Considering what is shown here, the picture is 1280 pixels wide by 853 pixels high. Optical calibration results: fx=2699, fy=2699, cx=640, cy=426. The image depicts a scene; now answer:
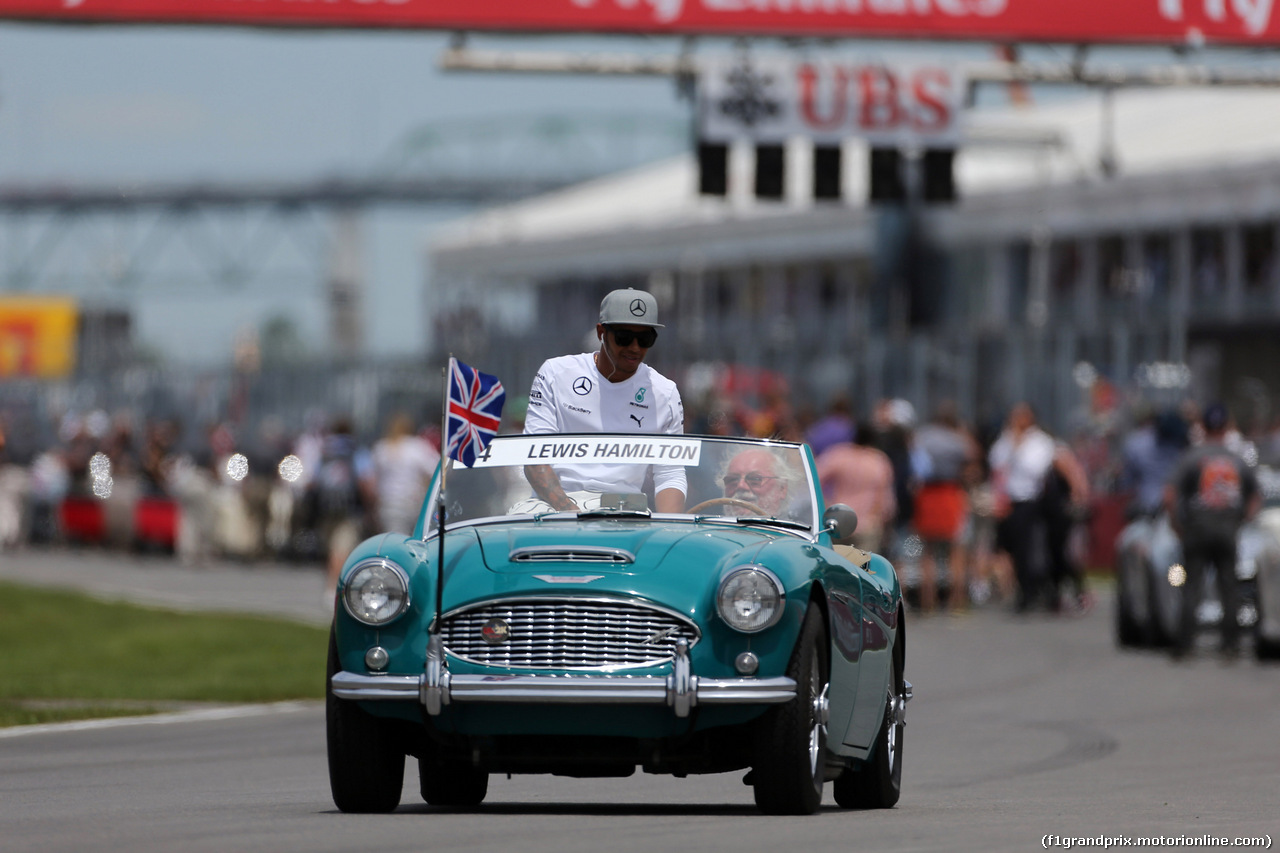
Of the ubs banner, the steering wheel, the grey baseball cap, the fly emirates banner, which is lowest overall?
the steering wheel

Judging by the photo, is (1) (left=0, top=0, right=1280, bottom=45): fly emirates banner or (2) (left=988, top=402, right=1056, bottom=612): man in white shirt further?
(2) (left=988, top=402, right=1056, bottom=612): man in white shirt

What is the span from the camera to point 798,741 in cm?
826

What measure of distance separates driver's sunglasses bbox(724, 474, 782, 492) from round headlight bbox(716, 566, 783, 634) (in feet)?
3.38

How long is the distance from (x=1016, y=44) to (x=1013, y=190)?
87.7 feet

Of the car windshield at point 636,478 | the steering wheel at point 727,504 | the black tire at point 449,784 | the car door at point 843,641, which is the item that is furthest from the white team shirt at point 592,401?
the black tire at point 449,784

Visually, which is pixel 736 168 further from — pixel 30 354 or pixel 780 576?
pixel 780 576

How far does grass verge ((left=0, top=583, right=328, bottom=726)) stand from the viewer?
1523cm

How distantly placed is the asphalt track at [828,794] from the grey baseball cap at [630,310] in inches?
66.9

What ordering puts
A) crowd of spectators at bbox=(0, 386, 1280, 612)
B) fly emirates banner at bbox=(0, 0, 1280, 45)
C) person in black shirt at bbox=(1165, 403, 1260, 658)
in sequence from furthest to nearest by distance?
fly emirates banner at bbox=(0, 0, 1280, 45) < crowd of spectators at bbox=(0, 386, 1280, 612) < person in black shirt at bbox=(1165, 403, 1260, 658)

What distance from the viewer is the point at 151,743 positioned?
40.6 feet

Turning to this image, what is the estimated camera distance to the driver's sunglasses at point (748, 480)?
30.5 feet

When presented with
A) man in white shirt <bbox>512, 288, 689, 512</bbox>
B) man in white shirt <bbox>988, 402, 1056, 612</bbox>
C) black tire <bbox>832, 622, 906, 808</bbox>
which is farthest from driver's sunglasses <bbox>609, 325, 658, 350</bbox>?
man in white shirt <bbox>988, 402, 1056, 612</bbox>

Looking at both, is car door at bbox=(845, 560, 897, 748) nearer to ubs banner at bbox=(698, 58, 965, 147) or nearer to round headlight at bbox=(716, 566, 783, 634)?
round headlight at bbox=(716, 566, 783, 634)

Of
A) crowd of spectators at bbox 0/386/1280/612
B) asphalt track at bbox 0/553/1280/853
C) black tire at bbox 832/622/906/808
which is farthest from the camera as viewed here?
crowd of spectators at bbox 0/386/1280/612
